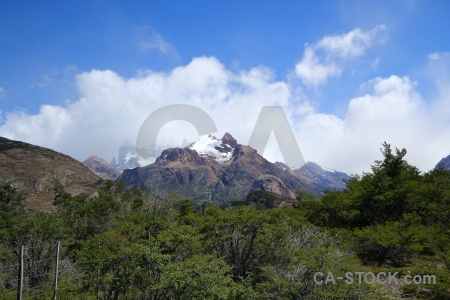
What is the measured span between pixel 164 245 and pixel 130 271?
97.2 inches

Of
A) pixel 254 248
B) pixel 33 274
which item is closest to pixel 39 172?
pixel 33 274

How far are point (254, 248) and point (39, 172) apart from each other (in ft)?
302

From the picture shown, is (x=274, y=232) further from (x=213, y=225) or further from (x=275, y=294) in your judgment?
(x=275, y=294)

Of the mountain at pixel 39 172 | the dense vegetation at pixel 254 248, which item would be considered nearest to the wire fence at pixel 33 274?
the dense vegetation at pixel 254 248

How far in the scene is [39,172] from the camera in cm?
9481

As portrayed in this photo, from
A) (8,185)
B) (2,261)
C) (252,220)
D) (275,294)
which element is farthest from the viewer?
(8,185)

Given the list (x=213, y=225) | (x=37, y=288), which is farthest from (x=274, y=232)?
(x=37, y=288)

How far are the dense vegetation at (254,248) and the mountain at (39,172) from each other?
158 ft

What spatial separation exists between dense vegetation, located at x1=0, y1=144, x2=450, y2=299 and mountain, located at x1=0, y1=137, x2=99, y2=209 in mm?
48305

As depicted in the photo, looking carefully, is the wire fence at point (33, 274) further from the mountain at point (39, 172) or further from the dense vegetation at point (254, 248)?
the mountain at point (39, 172)

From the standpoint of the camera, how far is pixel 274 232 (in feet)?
66.9

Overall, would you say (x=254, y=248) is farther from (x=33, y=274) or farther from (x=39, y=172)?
(x=39, y=172)

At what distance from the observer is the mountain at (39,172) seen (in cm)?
8308

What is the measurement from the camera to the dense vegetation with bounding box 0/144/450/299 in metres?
14.7
